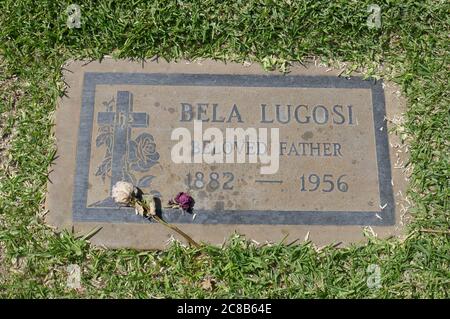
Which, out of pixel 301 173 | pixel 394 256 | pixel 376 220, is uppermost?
pixel 301 173

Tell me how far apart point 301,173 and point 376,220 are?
0.45 meters

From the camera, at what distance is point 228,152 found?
286 cm

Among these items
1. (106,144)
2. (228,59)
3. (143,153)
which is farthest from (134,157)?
(228,59)

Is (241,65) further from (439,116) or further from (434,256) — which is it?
(434,256)

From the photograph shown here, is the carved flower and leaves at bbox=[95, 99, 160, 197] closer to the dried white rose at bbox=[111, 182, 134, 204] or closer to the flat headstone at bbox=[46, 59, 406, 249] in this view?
the flat headstone at bbox=[46, 59, 406, 249]

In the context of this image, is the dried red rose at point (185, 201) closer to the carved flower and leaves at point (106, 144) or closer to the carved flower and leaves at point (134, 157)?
the carved flower and leaves at point (134, 157)

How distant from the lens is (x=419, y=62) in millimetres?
3035

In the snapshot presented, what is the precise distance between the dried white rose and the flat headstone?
118 millimetres

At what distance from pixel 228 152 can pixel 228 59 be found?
0.54 meters

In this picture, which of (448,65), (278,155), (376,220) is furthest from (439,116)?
(278,155)

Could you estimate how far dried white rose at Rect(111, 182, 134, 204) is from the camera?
266 centimetres

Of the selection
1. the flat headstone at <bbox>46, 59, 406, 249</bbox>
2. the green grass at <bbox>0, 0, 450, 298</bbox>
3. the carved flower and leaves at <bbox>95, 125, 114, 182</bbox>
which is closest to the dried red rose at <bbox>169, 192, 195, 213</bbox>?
the flat headstone at <bbox>46, 59, 406, 249</bbox>

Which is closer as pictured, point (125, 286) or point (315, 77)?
point (125, 286)

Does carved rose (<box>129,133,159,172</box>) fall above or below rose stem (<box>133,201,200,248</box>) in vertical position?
above
